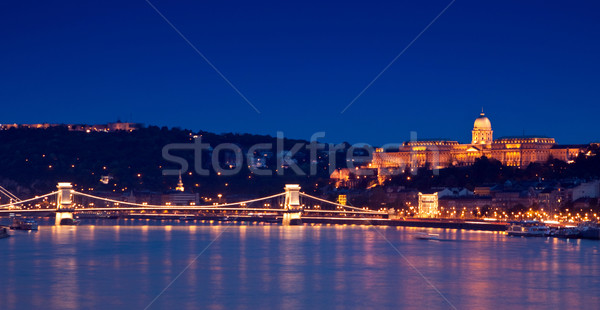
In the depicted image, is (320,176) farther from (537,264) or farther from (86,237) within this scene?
(537,264)

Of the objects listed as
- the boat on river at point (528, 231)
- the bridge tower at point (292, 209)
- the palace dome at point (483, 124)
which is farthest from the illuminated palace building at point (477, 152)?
the boat on river at point (528, 231)

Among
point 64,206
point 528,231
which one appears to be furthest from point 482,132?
point 528,231

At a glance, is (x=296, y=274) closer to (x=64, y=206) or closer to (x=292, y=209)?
(x=292, y=209)

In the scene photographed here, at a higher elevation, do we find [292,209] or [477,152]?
[477,152]

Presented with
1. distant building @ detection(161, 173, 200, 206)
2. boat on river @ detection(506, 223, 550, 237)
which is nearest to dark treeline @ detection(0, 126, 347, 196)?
distant building @ detection(161, 173, 200, 206)

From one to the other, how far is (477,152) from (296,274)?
180ft

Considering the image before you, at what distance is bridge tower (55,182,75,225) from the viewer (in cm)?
5415

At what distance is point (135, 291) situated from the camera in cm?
2139

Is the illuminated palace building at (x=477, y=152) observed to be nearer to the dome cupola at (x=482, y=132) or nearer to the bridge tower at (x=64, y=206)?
the dome cupola at (x=482, y=132)

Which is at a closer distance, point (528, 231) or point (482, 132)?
point (528, 231)

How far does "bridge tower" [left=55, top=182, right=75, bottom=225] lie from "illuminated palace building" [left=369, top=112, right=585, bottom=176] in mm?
29845

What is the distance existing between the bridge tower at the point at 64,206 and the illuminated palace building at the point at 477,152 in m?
29.8

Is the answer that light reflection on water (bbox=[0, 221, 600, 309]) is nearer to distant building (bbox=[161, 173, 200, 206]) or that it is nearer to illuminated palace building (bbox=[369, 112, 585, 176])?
illuminated palace building (bbox=[369, 112, 585, 176])

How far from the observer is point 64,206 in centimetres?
5588
